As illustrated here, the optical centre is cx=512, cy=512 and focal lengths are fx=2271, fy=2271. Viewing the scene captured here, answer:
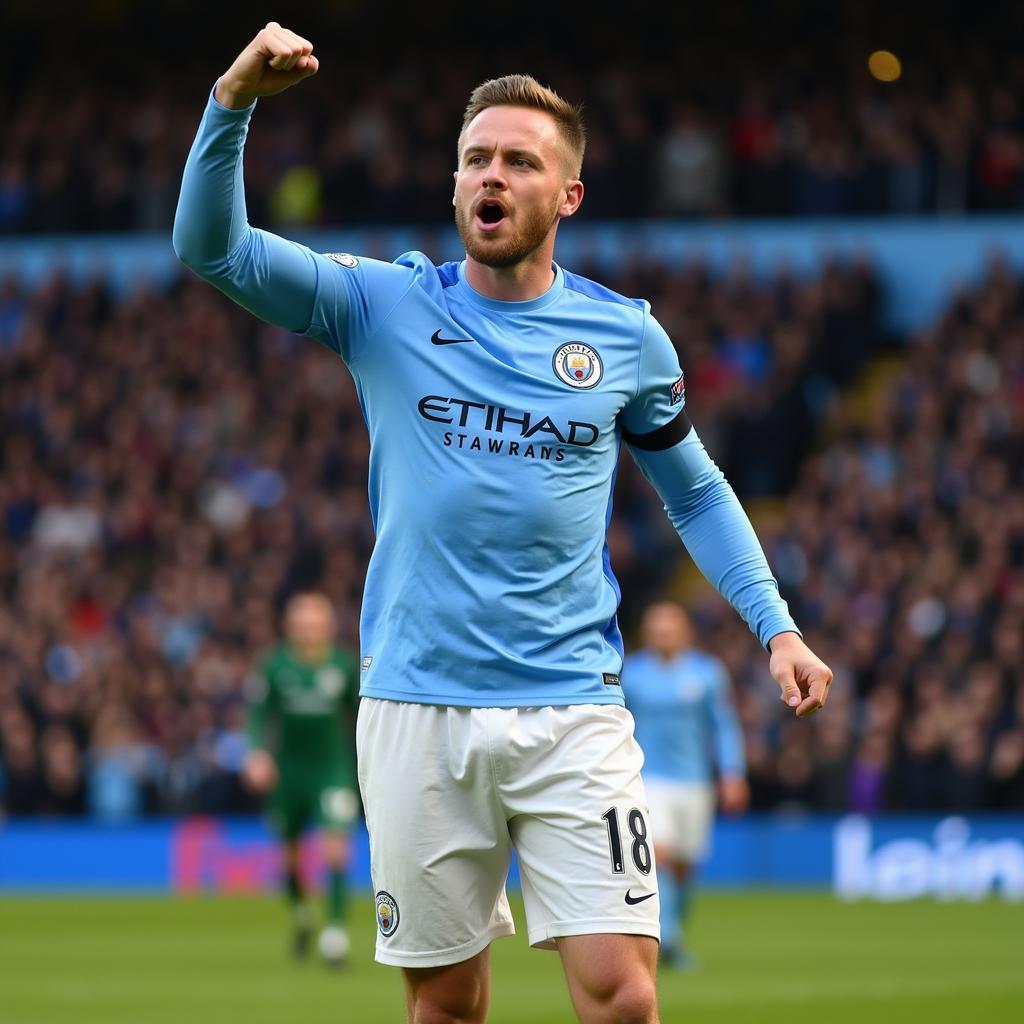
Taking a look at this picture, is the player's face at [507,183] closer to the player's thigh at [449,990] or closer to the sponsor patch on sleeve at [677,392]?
the sponsor patch on sleeve at [677,392]

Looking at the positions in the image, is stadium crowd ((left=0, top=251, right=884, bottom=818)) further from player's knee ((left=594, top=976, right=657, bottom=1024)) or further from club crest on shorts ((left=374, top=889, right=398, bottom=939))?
player's knee ((left=594, top=976, right=657, bottom=1024))

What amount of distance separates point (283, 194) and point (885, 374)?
25.4ft

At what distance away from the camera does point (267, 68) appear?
4.71m

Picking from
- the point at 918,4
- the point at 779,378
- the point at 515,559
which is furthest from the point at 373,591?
the point at 918,4

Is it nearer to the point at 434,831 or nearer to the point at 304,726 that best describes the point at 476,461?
the point at 434,831

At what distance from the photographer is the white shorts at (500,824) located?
5.13m

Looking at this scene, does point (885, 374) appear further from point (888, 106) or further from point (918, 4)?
point (918, 4)

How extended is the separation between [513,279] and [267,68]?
0.91 metres

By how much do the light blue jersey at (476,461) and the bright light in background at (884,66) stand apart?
857 inches

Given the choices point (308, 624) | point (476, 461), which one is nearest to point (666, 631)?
point (308, 624)

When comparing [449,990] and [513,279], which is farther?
[513,279]

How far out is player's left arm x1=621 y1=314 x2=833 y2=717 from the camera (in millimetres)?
5449

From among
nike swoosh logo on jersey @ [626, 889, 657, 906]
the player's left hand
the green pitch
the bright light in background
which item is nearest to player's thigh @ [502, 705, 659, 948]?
nike swoosh logo on jersey @ [626, 889, 657, 906]

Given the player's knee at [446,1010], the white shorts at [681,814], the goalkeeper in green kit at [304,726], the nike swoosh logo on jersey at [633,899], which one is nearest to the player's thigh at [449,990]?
the player's knee at [446,1010]
